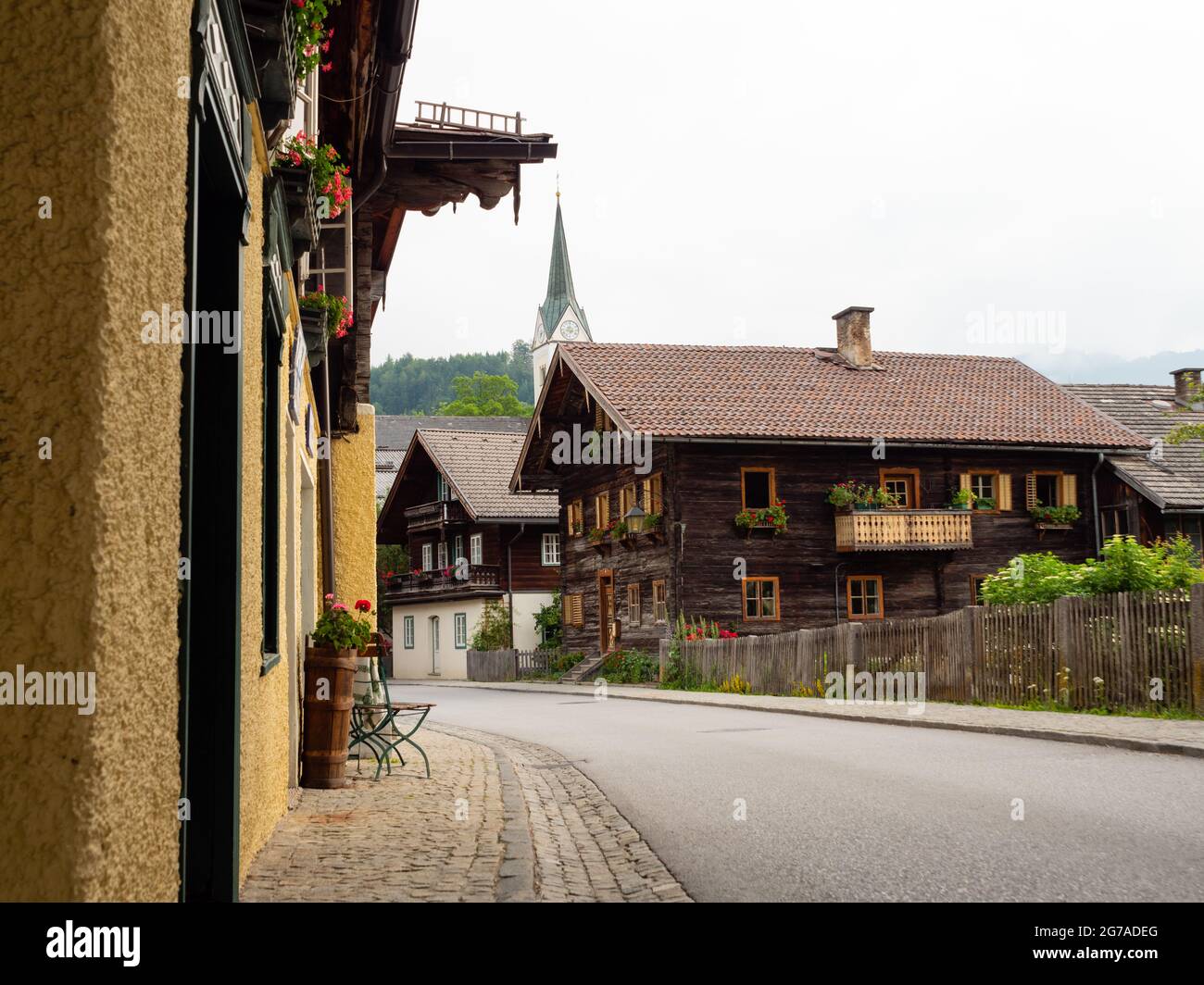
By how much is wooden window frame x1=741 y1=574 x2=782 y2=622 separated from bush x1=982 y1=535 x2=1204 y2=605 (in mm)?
12611

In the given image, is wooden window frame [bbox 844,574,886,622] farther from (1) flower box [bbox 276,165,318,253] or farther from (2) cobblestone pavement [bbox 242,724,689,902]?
(1) flower box [bbox 276,165,318,253]

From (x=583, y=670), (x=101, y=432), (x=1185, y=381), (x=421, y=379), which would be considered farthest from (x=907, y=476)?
(x=421, y=379)

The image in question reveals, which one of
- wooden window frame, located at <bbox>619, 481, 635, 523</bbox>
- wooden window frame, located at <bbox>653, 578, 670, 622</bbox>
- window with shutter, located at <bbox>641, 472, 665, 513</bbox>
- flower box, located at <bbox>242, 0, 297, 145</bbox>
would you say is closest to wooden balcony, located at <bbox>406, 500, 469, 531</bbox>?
wooden window frame, located at <bbox>619, 481, 635, 523</bbox>

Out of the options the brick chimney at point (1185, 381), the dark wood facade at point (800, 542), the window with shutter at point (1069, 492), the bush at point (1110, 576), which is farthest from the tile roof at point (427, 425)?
the bush at point (1110, 576)

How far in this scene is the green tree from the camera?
88.7 metres

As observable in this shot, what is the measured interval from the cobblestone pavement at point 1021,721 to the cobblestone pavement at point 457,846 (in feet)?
16.9

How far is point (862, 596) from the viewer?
34.8 meters

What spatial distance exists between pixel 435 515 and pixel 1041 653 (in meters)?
33.3

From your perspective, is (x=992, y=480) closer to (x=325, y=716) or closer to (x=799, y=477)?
(x=799, y=477)

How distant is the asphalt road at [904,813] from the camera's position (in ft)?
20.0

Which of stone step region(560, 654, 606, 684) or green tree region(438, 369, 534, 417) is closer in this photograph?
stone step region(560, 654, 606, 684)

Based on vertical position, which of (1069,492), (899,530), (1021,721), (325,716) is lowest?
(1021,721)

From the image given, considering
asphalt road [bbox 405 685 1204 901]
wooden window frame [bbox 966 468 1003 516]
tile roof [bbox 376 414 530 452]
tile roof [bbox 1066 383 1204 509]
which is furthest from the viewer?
tile roof [bbox 376 414 530 452]

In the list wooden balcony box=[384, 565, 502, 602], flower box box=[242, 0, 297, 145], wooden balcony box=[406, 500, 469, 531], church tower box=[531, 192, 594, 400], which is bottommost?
wooden balcony box=[384, 565, 502, 602]
